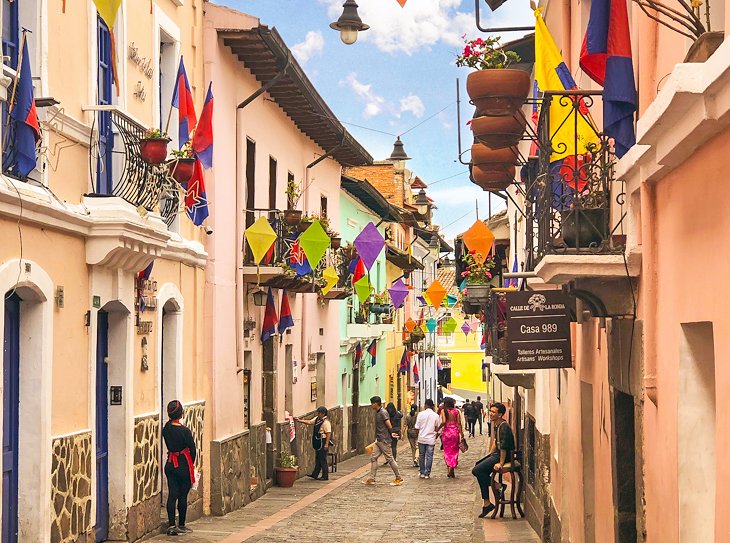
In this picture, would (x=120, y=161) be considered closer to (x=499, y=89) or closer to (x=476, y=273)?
(x=499, y=89)

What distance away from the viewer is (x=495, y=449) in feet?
62.4

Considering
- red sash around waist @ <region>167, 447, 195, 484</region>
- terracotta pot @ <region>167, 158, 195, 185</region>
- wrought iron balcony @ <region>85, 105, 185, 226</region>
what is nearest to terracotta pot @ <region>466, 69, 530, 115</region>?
wrought iron balcony @ <region>85, 105, 185, 226</region>

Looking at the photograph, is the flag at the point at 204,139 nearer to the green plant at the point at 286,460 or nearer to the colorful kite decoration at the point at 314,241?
the colorful kite decoration at the point at 314,241

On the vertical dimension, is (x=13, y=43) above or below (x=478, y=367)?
above

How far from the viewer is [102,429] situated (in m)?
13.8

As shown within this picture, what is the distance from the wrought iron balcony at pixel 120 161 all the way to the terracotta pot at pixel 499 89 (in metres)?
4.16

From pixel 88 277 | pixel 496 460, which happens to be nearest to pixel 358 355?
pixel 496 460

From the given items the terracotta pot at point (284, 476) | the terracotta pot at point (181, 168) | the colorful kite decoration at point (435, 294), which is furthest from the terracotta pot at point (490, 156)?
the colorful kite decoration at point (435, 294)

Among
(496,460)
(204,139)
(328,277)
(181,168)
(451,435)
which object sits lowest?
(451,435)

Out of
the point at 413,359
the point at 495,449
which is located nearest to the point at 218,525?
the point at 495,449

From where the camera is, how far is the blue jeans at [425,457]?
86.1 feet

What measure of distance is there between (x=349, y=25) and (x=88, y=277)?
6.59 m

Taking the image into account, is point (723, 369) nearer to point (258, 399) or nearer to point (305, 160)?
point (258, 399)

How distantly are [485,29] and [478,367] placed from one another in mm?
62848
